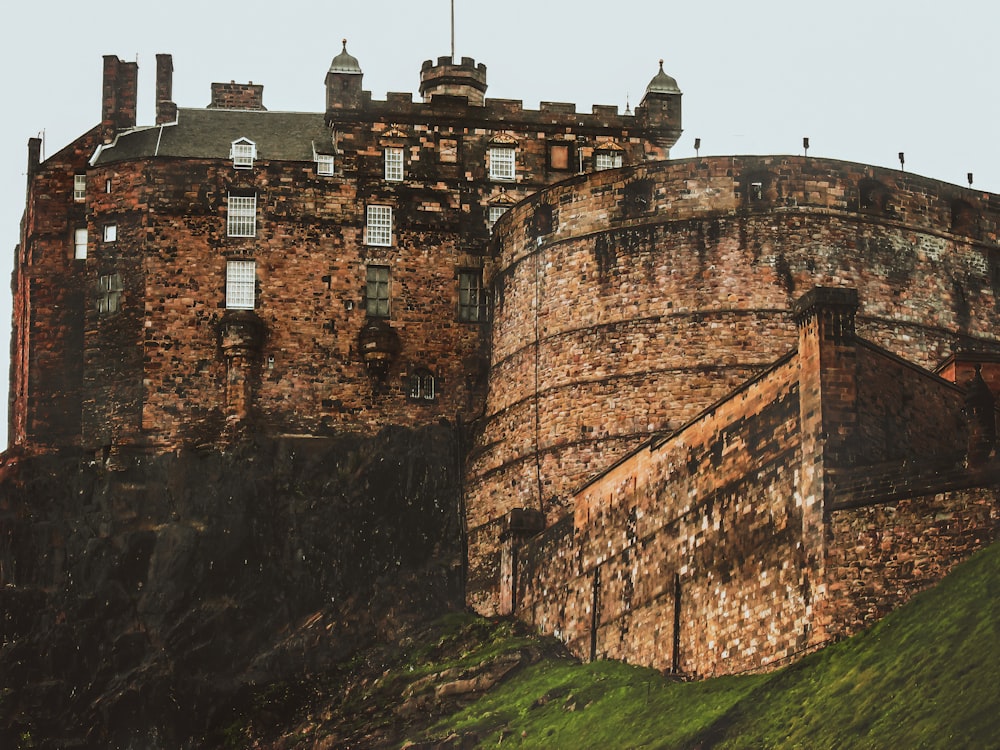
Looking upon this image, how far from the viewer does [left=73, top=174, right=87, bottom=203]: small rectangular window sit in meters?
56.7

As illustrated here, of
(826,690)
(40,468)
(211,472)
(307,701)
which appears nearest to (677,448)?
(826,690)

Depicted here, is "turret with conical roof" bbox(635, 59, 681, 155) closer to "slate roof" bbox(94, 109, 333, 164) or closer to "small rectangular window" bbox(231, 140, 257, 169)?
"slate roof" bbox(94, 109, 333, 164)

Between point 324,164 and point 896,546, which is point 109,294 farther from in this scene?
→ point 896,546

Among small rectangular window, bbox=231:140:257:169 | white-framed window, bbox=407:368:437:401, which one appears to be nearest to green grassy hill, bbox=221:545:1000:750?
white-framed window, bbox=407:368:437:401

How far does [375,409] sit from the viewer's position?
177ft

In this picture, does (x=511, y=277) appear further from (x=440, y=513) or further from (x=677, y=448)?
(x=677, y=448)

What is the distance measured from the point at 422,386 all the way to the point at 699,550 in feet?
56.1

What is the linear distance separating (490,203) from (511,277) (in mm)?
3964

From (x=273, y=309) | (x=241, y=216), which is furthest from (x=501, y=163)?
(x=273, y=309)

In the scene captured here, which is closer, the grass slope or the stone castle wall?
the grass slope

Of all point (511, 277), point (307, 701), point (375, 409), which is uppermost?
point (511, 277)

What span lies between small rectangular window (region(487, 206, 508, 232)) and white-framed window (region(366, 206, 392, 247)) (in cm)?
269

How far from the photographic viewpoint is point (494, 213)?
184ft

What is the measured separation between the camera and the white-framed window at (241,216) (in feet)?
181
